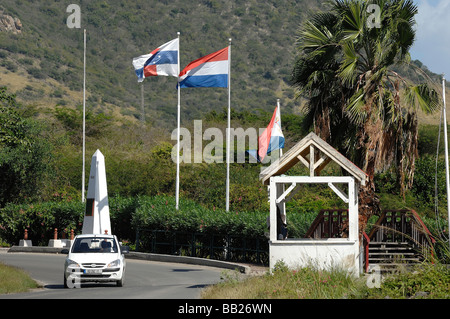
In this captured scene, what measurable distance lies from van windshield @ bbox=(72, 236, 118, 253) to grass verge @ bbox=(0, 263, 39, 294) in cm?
162

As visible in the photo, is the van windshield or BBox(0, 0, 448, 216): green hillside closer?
the van windshield

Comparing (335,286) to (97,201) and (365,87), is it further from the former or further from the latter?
(97,201)

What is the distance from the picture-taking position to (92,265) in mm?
20656

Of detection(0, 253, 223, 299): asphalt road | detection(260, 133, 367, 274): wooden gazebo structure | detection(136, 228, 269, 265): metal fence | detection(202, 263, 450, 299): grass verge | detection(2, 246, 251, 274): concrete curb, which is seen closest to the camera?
detection(202, 263, 450, 299): grass verge

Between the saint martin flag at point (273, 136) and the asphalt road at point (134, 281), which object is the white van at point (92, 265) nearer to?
the asphalt road at point (134, 281)

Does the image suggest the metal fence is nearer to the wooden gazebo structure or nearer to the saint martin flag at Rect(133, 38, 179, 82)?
the saint martin flag at Rect(133, 38, 179, 82)

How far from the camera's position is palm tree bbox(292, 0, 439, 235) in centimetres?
2436

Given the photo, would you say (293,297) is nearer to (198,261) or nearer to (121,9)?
(198,261)

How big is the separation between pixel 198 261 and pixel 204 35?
351ft

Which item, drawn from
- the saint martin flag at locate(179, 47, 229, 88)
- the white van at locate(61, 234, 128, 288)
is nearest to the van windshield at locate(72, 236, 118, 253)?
the white van at locate(61, 234, 128, 288)

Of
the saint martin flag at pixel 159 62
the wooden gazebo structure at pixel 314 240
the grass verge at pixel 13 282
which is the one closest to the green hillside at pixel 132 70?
the saint martin flag at pixel 159 62

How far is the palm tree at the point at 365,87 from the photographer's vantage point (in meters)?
24.4

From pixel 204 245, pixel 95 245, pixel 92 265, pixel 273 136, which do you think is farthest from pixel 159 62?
pixel 92 265

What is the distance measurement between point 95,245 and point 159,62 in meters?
13.3
